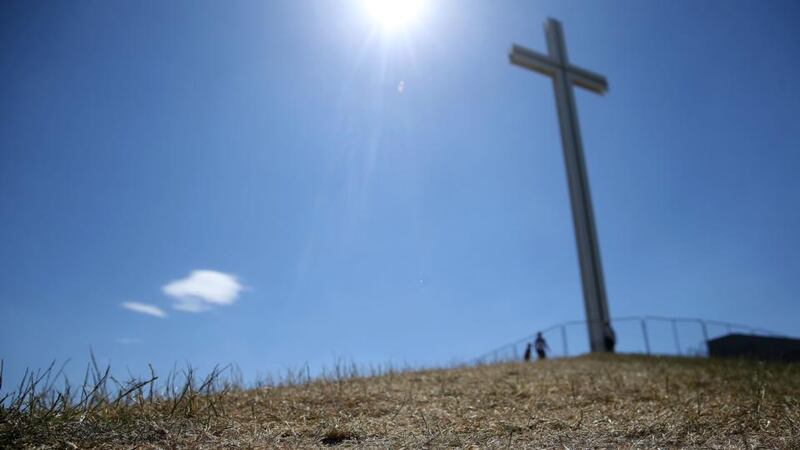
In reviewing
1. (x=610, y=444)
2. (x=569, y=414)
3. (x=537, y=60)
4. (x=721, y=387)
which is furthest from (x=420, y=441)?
(x=537, y=60)

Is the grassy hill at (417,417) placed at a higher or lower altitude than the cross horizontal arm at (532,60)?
lower

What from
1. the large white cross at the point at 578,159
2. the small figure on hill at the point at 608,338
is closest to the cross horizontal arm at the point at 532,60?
the large white cross at the point at 578,159

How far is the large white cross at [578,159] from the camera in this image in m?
19.2

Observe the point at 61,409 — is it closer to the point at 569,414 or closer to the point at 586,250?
the point at 569,414

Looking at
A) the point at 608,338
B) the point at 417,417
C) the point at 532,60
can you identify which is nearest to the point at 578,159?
the point at 532,60

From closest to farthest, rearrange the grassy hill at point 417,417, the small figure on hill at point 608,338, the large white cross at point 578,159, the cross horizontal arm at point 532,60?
the grassy hill at point 417,417 → the small figure on hill at point 608,338 → the large white cross at point 578,159 → the cross horizontal arm at point 532,60

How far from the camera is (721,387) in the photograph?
8539 millimetres

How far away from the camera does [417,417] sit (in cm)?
584

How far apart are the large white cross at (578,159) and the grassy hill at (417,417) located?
35.6 ft

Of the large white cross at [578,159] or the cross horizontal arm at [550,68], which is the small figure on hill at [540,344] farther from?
the cross horizontal arm at [550,68]

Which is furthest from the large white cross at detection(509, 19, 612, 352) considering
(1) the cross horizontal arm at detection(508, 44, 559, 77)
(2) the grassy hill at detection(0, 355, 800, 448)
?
(2) the grassy hill at detection(0, 355, 800, 448)

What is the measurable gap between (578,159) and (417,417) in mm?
16727

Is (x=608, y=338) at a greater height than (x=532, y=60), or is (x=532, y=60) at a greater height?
(x=532, y=60)

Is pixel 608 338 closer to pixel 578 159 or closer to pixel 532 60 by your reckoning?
pixel 578 159
